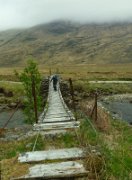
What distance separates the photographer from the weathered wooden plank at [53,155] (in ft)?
39.8

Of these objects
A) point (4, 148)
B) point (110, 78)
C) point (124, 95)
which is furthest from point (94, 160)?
point (110, 78)

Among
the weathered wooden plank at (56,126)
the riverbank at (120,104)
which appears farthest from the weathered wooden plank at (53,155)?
the riverbank at (120,104)

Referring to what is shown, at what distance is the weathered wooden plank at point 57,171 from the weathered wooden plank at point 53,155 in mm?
583

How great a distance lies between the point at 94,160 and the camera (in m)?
11.2

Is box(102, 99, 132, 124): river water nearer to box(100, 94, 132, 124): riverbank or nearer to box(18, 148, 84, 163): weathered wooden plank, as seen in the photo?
box(100, 94, 132, 124): riverbank

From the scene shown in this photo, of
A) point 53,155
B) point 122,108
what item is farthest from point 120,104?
point 53,155

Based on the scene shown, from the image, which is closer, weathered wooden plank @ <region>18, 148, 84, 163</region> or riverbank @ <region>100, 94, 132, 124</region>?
weathered wooden plank @ <region>18, 148, 84, 163</region>

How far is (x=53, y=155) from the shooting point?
1256 cm

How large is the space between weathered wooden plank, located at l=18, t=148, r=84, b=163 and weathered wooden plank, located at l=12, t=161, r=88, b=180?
1.91ft

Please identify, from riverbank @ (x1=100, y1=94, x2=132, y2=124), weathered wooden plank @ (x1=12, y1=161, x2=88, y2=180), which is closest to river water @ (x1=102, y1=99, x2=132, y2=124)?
riverbank @ (x1=100, y1=94, x2=132, y2=124)

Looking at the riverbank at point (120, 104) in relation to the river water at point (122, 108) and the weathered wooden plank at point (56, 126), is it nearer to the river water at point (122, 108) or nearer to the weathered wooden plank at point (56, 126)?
the river water at point (122, 108)

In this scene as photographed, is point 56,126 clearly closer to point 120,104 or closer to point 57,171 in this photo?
point 57,171

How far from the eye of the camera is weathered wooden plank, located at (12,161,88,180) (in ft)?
34.4

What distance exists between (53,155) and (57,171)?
1.73 metres
